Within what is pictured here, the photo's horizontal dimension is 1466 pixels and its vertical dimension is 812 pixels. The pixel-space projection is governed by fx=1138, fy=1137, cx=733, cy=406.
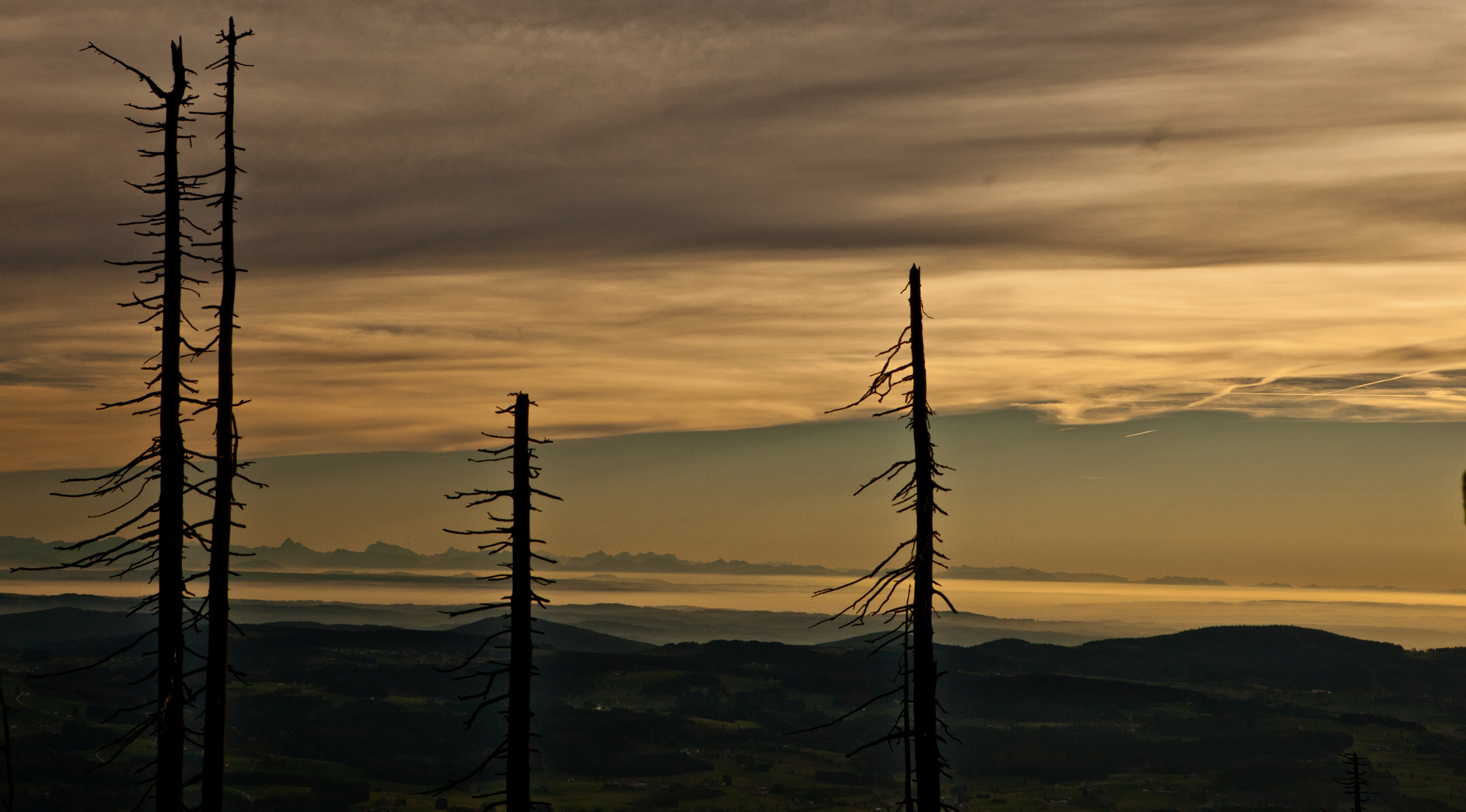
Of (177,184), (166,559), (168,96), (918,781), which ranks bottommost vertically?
(918,781)

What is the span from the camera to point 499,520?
89.9 feet

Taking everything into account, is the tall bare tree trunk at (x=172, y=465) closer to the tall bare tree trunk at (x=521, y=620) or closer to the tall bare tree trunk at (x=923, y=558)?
the tall bare tree trunk at (x=521, y=620)

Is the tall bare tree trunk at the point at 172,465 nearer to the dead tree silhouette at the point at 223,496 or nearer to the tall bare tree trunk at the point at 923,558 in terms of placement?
the dead tree silhouette at the point at 223,496

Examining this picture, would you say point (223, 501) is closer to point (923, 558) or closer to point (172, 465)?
point (172, 465)

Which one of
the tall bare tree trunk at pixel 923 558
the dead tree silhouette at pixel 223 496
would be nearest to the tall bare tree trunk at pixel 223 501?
the dead tree silhouette at pixel 223 496

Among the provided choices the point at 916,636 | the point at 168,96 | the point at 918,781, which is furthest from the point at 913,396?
the point at 168,96

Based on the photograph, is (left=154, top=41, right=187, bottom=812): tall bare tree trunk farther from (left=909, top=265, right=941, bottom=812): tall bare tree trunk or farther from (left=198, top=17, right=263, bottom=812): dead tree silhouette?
(left=909, top=265, right=941, bottom=812): tall bare tree trunk

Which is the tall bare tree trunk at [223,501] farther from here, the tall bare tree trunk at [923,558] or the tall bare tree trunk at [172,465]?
the tall bare tree trunk at [923,558]

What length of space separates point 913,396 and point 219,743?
60.4 ft

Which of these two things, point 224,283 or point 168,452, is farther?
point 224,283

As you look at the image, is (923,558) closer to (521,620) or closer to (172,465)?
(521,620)

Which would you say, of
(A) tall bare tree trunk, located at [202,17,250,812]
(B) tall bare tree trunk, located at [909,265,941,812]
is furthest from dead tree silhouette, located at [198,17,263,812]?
(B) tall bare tree trunk, located at [909,265,941,812]

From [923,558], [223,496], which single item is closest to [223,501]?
[223,496]

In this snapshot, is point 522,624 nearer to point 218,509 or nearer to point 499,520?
point 499,520
